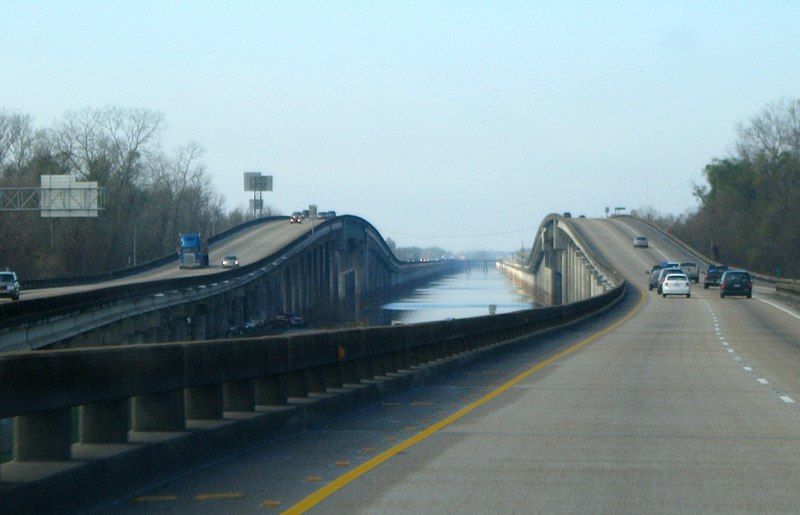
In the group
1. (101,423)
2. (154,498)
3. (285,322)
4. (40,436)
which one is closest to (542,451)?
(154,498)

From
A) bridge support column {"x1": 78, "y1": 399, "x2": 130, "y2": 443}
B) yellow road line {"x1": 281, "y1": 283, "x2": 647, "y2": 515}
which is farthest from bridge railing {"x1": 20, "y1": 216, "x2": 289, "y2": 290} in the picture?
bridge support column {"x1": 78, "y1": 399, "x2": 130, "y2": 443}

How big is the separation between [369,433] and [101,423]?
196 inches

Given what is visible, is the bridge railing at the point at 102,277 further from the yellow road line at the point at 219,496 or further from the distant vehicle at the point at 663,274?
the yellow road line at the point at 219,496

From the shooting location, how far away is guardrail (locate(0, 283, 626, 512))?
8516mm

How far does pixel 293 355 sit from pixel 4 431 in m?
5.24

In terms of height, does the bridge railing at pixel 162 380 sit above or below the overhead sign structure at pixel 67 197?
below

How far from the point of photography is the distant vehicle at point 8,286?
64.7 metres

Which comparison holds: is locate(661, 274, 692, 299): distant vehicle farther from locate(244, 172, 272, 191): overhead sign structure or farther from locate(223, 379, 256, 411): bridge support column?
locate(244, 172, 272, 191): overhead sign structure

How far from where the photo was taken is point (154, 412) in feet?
36.2

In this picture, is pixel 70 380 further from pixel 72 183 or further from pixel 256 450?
pixel 72 183

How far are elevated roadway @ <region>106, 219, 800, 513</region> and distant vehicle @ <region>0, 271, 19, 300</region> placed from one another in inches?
1683

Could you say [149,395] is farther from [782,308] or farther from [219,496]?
[782,308]

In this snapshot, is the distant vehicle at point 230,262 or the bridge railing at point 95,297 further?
the distant vehicle at point 230,262

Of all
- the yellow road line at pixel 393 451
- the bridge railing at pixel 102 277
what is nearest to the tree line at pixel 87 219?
the bridge railing at pixel 102 277
